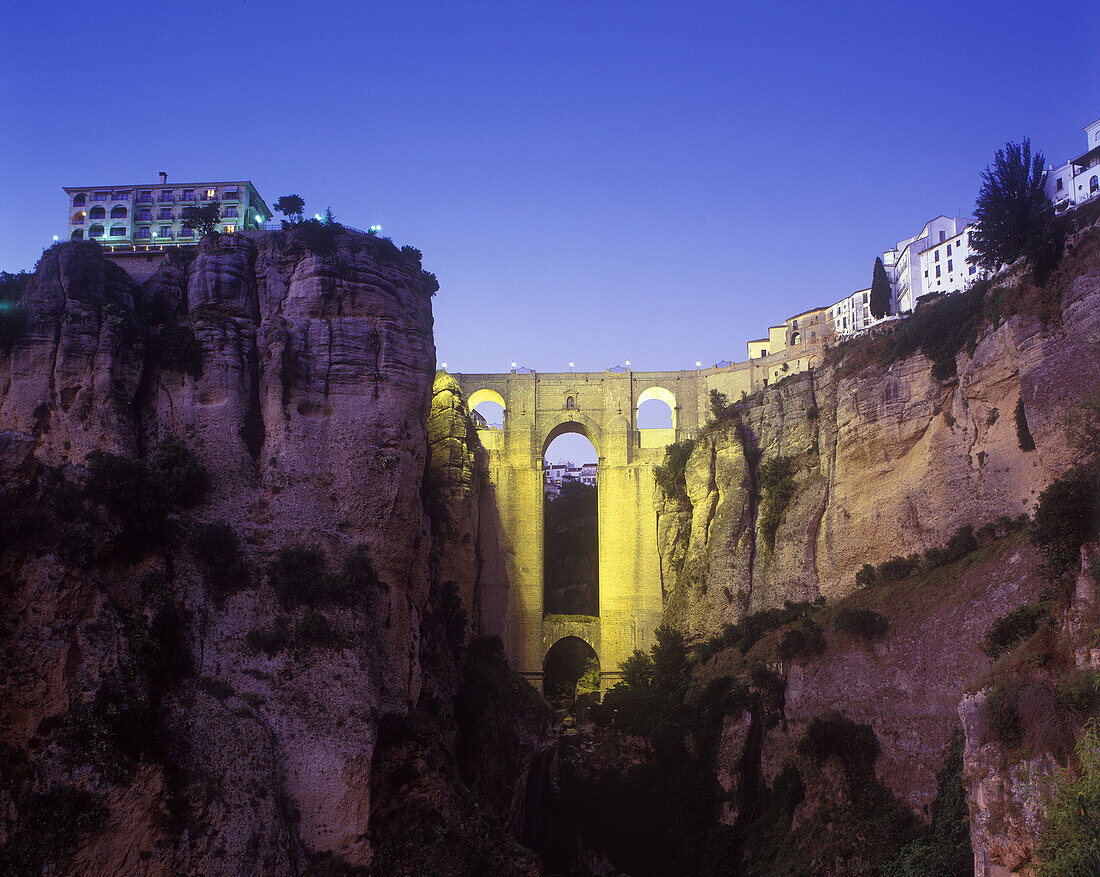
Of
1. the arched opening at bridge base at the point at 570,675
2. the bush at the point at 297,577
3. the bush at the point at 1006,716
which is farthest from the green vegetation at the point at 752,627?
the bush at the point at 297,577

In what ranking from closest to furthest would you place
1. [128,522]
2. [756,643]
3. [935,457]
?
[128,522], [935,457], [756,643]

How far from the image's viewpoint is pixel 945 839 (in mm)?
25359

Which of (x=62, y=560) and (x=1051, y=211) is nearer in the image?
(x=62, y=560)

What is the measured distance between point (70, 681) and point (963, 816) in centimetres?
2314

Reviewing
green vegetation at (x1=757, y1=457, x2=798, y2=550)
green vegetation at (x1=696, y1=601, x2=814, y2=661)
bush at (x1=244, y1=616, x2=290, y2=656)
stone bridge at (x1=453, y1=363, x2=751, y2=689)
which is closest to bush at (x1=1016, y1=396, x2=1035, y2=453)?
green vegetation at (x1=696, y1=601, x2=814, y2=661)

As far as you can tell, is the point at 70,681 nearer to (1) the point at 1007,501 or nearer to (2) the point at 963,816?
(2) the point at 963,816

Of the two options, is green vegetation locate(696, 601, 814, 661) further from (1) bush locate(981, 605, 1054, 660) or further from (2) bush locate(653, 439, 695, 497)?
(1) bush locate(981, 605, 1054, 660)

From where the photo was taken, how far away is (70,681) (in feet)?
67.3

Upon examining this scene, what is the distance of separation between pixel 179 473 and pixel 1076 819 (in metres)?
23.5

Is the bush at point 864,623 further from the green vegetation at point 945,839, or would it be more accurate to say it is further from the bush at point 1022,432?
the bush at point 1022,432

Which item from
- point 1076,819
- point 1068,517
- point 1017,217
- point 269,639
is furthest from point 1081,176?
point 269,639

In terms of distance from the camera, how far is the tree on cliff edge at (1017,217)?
29188 millimetres

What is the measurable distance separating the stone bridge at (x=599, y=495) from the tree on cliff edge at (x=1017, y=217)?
21411 mm

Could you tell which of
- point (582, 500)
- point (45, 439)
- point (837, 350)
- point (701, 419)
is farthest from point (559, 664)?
point (45, 439)
